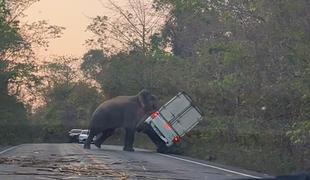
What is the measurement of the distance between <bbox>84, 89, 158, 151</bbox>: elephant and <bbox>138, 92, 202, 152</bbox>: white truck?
1.37m

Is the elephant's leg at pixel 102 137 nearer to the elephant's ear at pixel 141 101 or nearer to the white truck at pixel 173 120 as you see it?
the elephant's ear at pixel 141 101

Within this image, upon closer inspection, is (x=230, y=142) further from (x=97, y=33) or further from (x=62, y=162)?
(x=97, y=33)

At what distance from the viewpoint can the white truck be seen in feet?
99.7

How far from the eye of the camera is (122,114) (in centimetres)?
3325

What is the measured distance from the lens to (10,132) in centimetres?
5459

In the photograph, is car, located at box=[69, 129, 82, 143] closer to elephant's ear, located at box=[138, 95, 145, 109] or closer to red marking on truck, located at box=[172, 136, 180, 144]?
elephant's ear, located at box=[138, 95, 145, 109]

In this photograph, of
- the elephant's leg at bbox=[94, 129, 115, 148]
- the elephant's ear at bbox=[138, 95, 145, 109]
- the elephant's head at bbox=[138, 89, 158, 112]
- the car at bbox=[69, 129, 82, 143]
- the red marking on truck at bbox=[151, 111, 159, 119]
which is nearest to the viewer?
the red marking on truck at bbox=[151, 111, 159, 119]

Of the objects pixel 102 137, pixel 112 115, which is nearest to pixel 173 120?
pixel 112 115

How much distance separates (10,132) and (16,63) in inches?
238

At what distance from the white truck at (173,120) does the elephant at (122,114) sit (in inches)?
53.8

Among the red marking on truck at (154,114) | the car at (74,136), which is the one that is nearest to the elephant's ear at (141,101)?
the red marking on truck at (154,114)

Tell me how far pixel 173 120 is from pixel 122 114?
359 centimetres

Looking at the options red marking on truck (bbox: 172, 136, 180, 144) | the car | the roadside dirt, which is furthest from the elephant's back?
the car

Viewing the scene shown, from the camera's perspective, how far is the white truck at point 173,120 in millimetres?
30391
